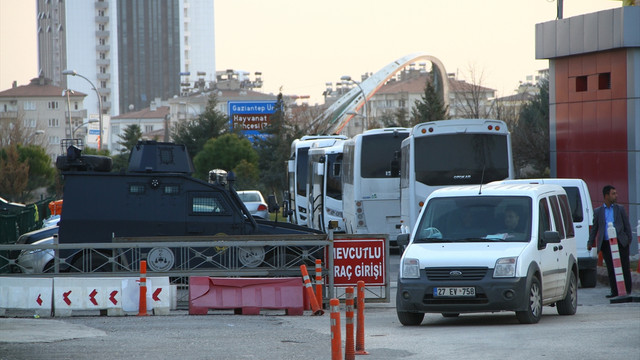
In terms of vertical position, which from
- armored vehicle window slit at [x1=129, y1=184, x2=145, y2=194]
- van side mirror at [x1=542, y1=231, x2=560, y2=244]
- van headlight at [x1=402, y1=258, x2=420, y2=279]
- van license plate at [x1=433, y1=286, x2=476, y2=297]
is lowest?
van license plate at [x1=433, y1=286, x2=476, y2=297]

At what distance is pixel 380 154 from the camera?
28000 mm

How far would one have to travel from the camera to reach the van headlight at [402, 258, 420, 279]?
12789mm

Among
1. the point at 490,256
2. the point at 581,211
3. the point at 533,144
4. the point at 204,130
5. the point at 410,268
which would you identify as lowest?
the point at 410,268

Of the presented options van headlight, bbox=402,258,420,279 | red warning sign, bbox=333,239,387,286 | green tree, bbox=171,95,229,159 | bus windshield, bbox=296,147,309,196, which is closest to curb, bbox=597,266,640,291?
red warning sign, bbox=333,239,387,286

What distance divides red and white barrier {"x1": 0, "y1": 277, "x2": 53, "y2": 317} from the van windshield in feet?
18.0

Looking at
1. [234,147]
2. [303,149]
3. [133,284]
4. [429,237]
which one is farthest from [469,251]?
[234,147]

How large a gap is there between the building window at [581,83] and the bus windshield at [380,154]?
16.4 ft

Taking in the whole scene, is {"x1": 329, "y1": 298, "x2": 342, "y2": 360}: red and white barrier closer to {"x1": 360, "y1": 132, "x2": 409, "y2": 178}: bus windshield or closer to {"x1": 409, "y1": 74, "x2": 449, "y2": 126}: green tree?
{"x1": 360, "y1": 132, "x2": 409, "y2": 178}: bus windshield

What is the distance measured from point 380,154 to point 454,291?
15.6 metres

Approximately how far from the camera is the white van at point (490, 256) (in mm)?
12477

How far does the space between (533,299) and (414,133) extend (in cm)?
1085

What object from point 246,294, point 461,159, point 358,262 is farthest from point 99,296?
point 461,159

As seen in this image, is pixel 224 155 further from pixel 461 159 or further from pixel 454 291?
pixel 454 291

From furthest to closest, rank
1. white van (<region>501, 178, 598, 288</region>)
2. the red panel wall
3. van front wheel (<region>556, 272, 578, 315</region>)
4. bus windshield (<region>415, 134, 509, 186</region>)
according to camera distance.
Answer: the red panel wall → bus windshield (<region>415, 134, 509, 186</region>) → white van (<region>501, 178, 598, 288</region>) → van front wheel (<region>556, 272, 578, 315</region>)
